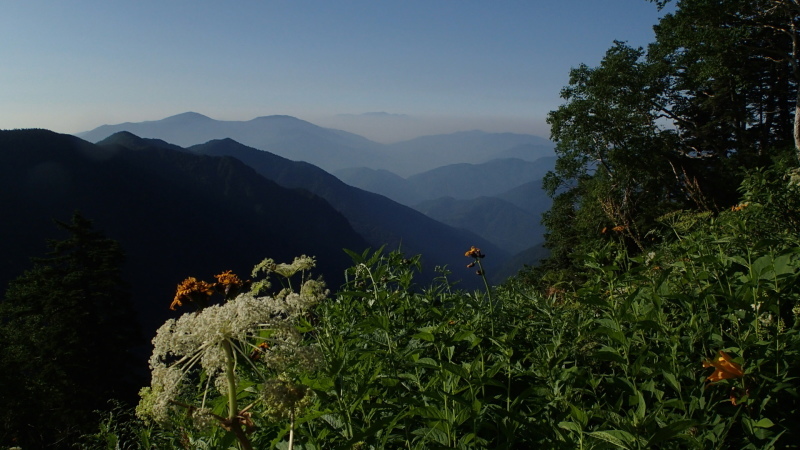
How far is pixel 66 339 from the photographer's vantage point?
928 inches

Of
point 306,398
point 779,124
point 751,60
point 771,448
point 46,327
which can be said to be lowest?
point 46,327

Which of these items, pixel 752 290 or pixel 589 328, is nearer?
pixel 752 290

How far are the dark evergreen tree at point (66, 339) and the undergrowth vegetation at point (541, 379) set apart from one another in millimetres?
21409

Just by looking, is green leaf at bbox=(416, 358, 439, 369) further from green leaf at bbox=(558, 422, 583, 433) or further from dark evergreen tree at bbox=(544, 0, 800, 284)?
dark evergreen tree at bbox=(544, 0, 800, 284)

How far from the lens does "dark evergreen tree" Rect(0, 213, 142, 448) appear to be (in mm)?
20062

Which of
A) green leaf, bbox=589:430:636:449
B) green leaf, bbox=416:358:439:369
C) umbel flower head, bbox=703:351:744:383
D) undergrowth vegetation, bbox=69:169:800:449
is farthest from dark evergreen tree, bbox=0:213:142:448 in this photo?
umbel flower head, bbox=703:351:744:383

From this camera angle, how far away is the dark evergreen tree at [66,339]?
20062mm

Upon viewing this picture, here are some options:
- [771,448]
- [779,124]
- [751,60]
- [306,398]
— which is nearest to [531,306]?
[771,448]

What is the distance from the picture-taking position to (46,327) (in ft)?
78.3

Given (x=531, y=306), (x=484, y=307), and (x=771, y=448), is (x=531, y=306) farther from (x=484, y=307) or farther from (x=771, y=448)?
(x=771, y=448)

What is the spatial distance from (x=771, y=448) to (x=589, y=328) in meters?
0.75

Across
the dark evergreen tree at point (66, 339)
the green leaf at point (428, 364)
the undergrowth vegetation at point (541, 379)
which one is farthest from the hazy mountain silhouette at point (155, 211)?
the green leaf at point (428, 364)

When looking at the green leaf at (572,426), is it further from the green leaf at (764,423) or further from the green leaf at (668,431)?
the green leaf at (764,423)

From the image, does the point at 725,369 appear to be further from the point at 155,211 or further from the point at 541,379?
the point at 155,211
